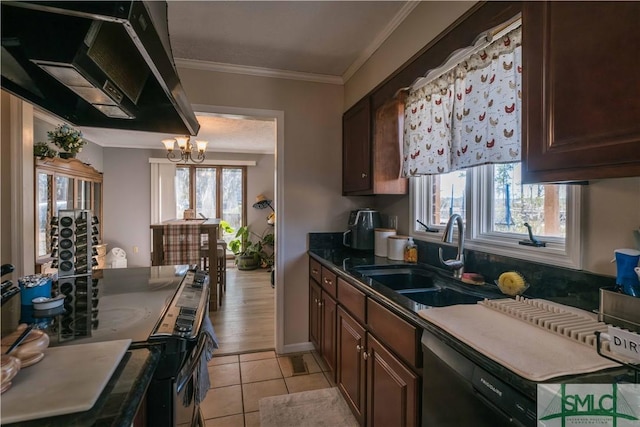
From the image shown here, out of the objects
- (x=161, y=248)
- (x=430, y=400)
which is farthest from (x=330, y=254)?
(x=161, y=248)

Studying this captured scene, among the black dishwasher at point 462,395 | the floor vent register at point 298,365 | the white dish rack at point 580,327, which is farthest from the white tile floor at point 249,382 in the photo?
the white dish rack at point 580,327

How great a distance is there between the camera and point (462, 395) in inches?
35.1

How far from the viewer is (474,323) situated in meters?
1.01

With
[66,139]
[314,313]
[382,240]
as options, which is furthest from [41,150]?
[382,240]

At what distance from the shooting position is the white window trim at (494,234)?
1220 millimetres

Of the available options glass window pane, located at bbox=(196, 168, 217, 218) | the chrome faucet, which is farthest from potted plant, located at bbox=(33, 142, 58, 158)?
the chrome faucet

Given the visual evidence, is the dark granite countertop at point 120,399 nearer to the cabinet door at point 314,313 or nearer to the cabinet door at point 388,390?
the cabinet door at point 388,390

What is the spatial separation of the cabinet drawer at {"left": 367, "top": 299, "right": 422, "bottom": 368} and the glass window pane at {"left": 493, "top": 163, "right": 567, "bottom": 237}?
0.77 meters

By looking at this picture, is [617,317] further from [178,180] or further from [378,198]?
[178,180]

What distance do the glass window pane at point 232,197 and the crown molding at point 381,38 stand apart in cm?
451

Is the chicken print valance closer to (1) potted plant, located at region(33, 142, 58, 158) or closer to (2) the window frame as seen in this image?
(1) potted plant, located at region(33, 142, 58, 158)

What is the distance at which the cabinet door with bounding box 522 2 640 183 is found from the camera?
2.50ft

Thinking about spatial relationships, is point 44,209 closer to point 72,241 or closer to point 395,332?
point 72,241

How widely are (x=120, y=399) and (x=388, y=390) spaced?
1111 millimetres
